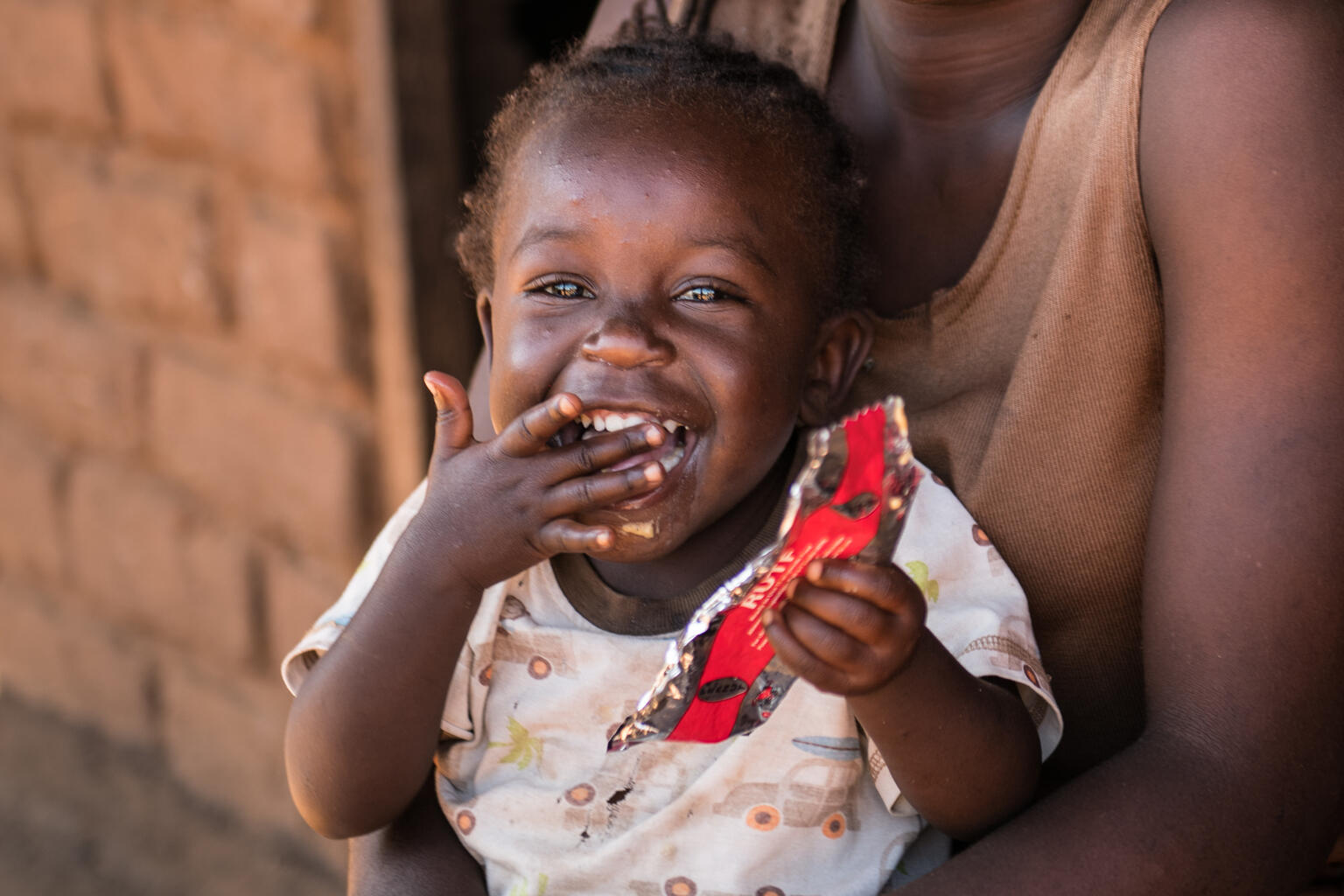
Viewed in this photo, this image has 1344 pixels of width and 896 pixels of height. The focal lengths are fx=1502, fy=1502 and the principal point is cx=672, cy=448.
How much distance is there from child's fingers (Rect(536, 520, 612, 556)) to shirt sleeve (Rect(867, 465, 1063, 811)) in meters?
0.31

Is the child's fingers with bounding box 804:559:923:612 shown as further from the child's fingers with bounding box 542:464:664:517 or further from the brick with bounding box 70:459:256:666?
the brick with bounding box 70:459:256:666

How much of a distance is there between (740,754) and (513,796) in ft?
0.88

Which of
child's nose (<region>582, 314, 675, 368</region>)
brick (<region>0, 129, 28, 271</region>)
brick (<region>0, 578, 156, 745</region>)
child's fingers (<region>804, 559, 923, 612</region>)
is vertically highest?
child's nose (<region>582, 314, 675, 368</region>)

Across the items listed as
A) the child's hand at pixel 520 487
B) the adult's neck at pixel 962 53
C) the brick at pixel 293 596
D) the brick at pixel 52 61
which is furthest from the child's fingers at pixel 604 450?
the brick at pixel 52 61

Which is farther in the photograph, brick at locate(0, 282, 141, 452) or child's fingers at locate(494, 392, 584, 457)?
brick at locate(0, 282, 141, 452)

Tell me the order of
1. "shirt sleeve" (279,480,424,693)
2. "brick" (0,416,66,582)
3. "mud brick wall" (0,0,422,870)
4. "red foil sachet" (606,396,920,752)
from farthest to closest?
"brick" (0,416,66,582), "mud brick wall" (0,0,422,870), "shirt sleeve" (279,480,424,693), "red foil sachet" (606,396,920,752)

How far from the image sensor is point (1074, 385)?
5.09ft

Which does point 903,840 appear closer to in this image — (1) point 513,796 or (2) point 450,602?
(1) point 513,796

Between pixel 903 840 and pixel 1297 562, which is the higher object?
pixel 1297 562

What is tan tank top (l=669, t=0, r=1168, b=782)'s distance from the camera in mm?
1523

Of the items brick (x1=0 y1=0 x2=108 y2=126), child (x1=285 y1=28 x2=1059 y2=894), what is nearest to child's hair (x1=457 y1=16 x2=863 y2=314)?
child (x1=285 y1=28 x2=1059 y2=894)

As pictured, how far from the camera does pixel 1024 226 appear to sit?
1.66 metres

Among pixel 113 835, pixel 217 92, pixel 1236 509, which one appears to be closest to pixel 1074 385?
pixel 1236 509

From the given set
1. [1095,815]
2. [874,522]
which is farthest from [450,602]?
[1095,815]
